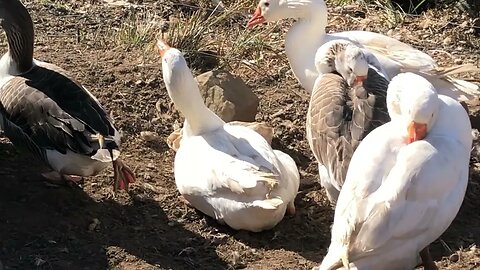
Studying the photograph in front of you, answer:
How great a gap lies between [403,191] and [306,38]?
2.81 meters


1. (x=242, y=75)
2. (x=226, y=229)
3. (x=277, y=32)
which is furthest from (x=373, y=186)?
(x=277, y=32)

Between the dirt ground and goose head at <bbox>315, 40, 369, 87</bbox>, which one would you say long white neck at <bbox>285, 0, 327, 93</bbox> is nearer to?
the dirt ground

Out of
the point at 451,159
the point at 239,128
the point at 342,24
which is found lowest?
the point at 342,24

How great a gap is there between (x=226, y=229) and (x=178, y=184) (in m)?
0.43

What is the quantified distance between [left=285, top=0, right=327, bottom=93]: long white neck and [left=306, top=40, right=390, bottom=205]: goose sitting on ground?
0.60m

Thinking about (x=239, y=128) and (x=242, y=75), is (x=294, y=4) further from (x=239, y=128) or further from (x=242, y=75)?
(x=239, y=128)

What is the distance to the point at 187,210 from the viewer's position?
6156 mm

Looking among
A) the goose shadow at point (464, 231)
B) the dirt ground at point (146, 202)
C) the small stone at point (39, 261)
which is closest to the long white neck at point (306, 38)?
the dirt ground at point (146, 202)

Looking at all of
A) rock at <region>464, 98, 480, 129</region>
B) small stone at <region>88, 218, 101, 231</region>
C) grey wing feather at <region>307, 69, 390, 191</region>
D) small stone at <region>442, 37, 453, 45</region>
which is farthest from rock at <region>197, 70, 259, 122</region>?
small stone at <region>442, 37, 453, 45</region>

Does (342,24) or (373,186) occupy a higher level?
(373,186)

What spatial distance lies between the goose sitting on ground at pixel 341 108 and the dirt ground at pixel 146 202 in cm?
44

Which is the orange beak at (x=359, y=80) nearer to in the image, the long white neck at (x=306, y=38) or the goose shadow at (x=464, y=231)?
the long white neck at (x=306, y=38)

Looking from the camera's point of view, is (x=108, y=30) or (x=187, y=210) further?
(x=108, y=30)

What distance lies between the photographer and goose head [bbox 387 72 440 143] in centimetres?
511
